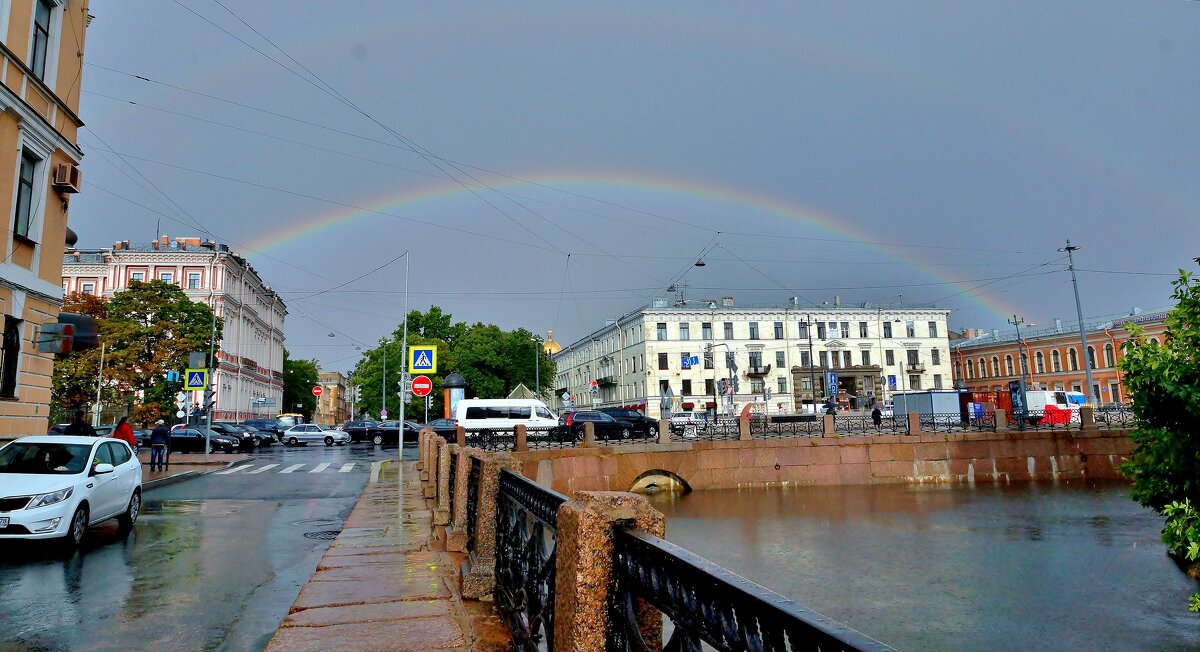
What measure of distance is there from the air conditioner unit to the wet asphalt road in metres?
7.30

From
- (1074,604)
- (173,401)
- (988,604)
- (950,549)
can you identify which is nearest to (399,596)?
(988,604)

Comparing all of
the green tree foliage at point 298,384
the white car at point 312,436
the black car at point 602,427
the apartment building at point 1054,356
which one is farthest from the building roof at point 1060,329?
the green tree foliage at point 298,384

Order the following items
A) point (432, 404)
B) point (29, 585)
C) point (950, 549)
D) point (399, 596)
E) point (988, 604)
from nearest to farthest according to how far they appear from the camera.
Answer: point (399, 596)
point (29, 585)
point (988, 604)
point (950, 549)
point (432, 404)

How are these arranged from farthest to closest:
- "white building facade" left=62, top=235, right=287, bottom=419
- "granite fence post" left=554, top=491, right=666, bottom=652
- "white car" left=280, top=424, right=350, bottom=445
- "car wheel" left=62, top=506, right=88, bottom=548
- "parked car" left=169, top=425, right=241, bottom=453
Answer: "white building facade" left=62, top=235, right=287, bottom=419
"white car" left=280, top=424, right=350, bottom=445
"parked car" left=169, top=425, right=241, bottom=453
"car wheel" left=62, top=506, right=88, bottom=548
"granite fence post" left=554, top=491, right=666, bottom=652

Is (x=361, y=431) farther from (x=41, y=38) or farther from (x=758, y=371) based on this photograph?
(x=758, y=371)

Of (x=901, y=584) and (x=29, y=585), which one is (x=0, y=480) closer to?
(x=29, y=585)

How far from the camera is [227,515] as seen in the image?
1302cm

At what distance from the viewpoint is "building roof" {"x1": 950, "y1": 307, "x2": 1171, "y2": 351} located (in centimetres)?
5841

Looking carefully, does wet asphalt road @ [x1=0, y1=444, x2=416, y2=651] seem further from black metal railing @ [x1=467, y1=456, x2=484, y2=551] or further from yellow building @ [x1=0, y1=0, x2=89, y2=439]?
yellow building @ [x1=0, y1=0, x2=89, y2=439]

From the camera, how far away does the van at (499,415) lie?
115 feet

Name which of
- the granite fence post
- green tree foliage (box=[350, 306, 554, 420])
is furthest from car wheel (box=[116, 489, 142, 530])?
green tree foliage (box=[350, 306, 554, 420])

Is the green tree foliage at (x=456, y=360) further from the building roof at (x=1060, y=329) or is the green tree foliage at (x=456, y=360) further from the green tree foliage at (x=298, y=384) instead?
the building roof at (x=1060, y=329)

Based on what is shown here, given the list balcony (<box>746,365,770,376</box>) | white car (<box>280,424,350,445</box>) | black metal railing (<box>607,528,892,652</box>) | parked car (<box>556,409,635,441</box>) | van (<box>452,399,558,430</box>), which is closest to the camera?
black metal railing (<box>607,528,892,652</box>)

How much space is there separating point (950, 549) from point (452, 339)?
58.8 meters
